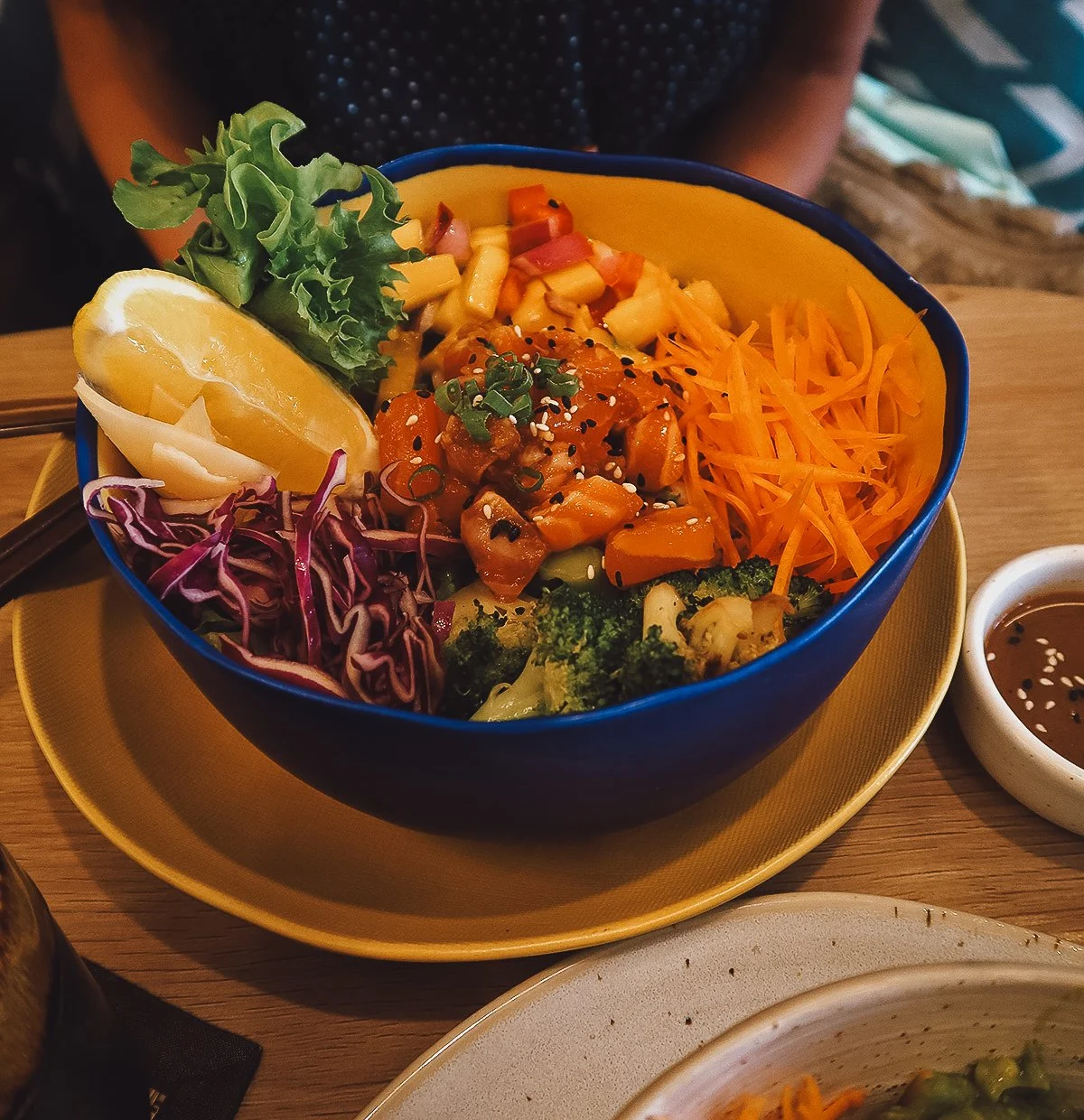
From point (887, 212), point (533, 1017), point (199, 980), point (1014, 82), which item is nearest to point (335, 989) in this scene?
point (199, 980)

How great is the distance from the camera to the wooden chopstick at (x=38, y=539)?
1.41 m

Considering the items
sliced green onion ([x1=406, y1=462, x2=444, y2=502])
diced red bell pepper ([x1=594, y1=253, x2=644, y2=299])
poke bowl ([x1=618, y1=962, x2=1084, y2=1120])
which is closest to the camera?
poke bowl ([x1=618, y1=962, x2=1084, y2=1120])

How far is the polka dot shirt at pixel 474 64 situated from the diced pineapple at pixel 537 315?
2.88 feet

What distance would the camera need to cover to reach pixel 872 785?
1.18 metres

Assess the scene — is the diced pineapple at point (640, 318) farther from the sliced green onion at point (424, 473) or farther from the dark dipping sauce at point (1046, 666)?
the dark dipping sauce at point (1046, 666)

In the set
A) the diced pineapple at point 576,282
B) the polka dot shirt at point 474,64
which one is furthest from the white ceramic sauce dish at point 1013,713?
the polka dot shirt at point 474,64

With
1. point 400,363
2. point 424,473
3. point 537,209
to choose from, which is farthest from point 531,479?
point 537,209

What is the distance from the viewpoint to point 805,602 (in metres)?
1.23

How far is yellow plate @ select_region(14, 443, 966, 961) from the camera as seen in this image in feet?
3.57

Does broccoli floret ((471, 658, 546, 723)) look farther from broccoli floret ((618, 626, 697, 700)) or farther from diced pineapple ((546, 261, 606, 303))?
diced pineapple ((546, 261, 606, 303))

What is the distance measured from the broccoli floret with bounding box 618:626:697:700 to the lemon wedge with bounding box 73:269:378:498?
630mm

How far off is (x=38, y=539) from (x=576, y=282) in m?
1.04

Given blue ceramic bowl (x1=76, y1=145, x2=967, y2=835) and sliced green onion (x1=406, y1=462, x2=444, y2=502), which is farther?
sliced green onion (x1=406, y1=462, x2=444, y2=502)

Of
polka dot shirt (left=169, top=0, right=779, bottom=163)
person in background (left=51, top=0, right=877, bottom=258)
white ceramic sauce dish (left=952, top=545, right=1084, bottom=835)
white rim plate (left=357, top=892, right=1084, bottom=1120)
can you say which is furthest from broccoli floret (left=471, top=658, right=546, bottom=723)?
polka dot shirt (left=169, top=0, right=779, bottom=163)
